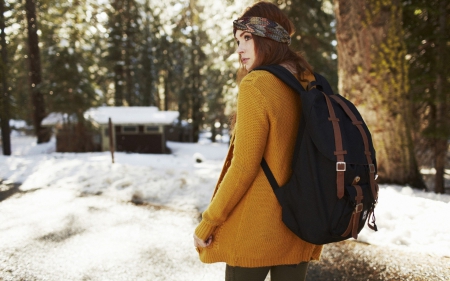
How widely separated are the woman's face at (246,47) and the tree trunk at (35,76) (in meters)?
20.7

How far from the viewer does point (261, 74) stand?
63.6 inches

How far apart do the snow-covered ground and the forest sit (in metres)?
1.74

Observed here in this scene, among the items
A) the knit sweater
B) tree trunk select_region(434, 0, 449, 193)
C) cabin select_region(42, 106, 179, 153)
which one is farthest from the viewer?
cabin select_region(42, 106, 179, 153)

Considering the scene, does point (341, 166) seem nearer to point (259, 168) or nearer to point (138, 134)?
point (259, 168)

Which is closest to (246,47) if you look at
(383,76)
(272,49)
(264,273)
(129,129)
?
(272,49)

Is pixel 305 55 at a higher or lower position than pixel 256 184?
higher

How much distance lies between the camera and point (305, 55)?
1672 cm

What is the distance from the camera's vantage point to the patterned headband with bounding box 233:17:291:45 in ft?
5.63

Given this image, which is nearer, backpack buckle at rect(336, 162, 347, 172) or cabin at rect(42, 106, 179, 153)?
backpack buckle at rect(336, 162, 347, 172)

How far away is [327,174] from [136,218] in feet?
14.0

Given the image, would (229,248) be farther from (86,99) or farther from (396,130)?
(86,99)

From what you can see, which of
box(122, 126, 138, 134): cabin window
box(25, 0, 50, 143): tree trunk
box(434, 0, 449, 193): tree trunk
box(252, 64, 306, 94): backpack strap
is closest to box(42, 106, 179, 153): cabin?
box(122, 126, 138, 134): cabin window

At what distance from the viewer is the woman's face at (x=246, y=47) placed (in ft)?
5.84

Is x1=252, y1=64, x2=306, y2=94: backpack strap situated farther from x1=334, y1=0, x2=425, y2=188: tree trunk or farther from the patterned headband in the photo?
x1=334, y1=0, x2=425, y2=188: tree trunk
